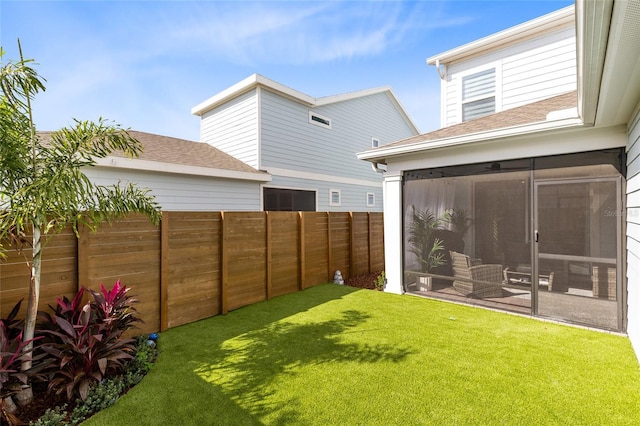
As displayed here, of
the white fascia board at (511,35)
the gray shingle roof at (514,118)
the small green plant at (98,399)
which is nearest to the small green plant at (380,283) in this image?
the gray shingle roof at (514,118)

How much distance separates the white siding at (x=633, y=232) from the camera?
331cm

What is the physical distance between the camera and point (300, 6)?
6.59 m

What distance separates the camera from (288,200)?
33.5 ft

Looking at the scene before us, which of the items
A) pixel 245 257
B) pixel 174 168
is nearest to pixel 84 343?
pixel 245 257

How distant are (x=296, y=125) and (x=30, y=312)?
8858 mm

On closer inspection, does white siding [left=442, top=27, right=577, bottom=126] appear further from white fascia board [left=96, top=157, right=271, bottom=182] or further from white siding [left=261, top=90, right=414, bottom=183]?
white fascia board [left=96, top=157, right=271, bottom=182]

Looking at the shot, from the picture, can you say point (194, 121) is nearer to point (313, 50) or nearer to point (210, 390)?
point (313, 50)

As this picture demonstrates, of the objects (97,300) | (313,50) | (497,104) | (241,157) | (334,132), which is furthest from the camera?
(334,132)

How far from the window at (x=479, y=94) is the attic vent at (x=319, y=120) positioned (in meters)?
5.05

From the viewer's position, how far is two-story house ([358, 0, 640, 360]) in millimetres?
3594

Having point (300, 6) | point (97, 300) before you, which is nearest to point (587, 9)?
point (97, 300)

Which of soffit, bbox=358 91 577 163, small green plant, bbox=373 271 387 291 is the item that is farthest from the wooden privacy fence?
soffit, bbox=358 91 577 163

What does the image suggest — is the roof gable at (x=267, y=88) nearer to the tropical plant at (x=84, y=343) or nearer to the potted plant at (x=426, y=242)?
the potted plant at (x=426, y=242)

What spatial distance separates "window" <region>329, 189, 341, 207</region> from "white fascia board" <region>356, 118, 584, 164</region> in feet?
16.2
